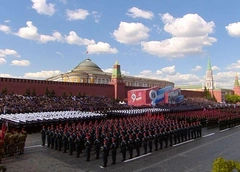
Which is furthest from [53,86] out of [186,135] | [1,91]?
[186,135]

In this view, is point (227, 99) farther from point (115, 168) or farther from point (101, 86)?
point (115, 168)

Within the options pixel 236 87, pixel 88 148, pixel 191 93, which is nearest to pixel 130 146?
pixel 88 148

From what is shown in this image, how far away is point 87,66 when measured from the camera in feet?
285

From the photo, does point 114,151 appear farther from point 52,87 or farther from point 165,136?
point 52,87

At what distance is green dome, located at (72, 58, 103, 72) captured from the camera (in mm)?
85113

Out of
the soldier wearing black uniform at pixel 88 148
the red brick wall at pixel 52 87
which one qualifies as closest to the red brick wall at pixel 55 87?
the red brick wall at pixel 52 87

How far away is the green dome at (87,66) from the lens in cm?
8511

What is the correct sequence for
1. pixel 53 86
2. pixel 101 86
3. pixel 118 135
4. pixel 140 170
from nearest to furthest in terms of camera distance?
pixel 140 170
pixel 118 135
pixel 53 86
pixel 101 86

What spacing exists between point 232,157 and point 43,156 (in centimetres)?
813

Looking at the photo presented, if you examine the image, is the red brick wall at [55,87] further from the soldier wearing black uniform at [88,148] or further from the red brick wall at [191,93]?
the soldier wearing black uniform at [88,148]

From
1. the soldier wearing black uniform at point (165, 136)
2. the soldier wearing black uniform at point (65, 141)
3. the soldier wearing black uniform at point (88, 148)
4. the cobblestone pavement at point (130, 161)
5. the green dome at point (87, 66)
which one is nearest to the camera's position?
the cobblestone pavement at point (130, 161)

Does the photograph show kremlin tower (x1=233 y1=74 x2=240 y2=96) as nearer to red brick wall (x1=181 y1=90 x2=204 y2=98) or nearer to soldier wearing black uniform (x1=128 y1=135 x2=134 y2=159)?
red brick wall (x1=181 y1=90 x2=204 y2=98)

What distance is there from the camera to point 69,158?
405 inches

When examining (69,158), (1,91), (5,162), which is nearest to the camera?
(5,162)
